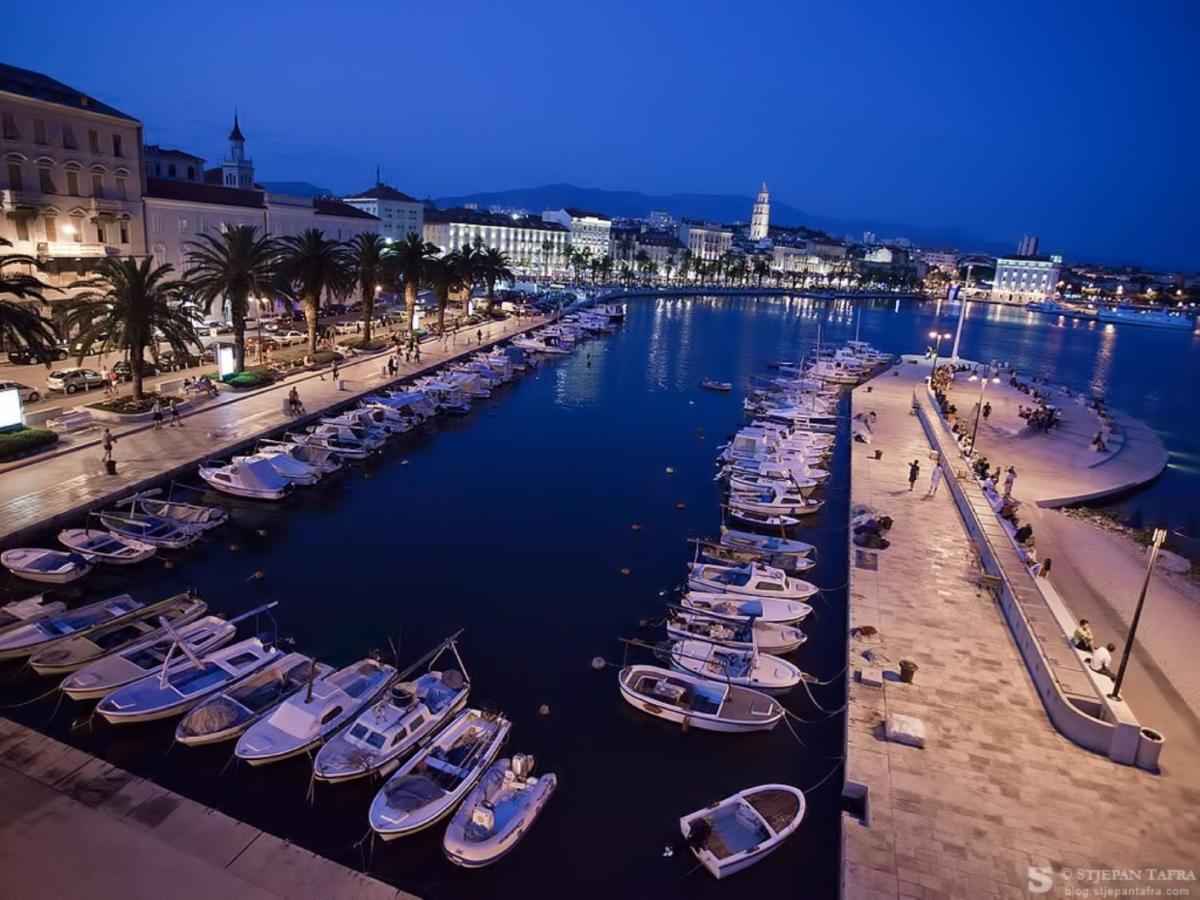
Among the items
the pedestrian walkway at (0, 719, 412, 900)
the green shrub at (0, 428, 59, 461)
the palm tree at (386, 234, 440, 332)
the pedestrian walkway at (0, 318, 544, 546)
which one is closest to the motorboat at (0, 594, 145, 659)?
the pedestrian walkway at (0, 719, 412, 900)

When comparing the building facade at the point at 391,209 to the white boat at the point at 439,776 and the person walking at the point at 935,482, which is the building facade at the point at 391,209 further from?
the white boat at the point at 439,776

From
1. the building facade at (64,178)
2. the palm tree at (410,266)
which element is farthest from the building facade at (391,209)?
the building facade at (64,178)

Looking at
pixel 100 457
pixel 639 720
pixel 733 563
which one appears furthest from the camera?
pixel 100 457

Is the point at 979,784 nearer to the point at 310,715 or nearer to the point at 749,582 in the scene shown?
the point at 749,582

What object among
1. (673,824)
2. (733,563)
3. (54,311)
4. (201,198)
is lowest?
(673,824)

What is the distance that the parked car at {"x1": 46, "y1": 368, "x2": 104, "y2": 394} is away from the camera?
135 feet

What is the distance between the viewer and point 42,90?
161ft

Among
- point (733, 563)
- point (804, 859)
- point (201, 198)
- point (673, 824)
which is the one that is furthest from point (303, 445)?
point (201, 198)

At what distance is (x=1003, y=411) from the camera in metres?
59.5

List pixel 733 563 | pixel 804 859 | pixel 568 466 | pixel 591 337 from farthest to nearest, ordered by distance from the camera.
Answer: pixel 591 337 → pixel 568 466 → pixel 733 563 → pixel 804 859

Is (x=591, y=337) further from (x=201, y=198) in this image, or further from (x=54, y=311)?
(x=54, y=311)

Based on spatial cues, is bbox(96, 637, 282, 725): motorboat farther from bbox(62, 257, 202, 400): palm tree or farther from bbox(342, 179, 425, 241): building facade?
bbox(342, 179, 425, 241): building facade

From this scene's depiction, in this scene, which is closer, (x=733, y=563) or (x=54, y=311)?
(x=733, y=563)

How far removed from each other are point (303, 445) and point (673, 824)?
2803 centimetres
